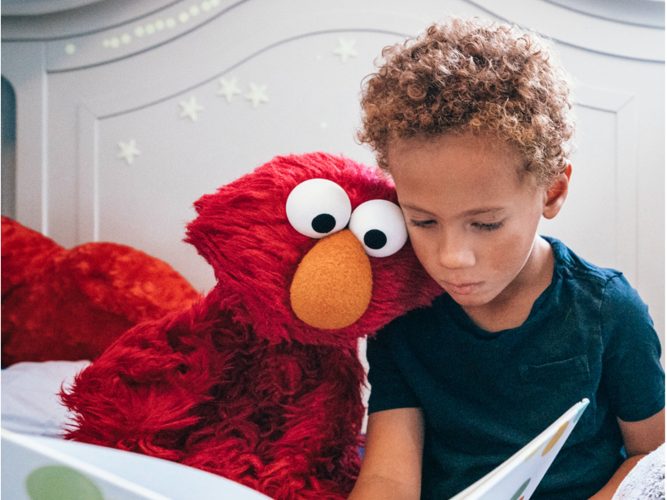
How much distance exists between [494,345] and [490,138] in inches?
9.9

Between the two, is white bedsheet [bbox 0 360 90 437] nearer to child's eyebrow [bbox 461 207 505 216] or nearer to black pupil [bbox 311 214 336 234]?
black pupil [bbox 311 214 336 234]

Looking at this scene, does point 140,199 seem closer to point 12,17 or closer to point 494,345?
point 12,17

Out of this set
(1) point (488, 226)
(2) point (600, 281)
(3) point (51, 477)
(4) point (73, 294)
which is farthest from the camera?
(4) point (73, 294)

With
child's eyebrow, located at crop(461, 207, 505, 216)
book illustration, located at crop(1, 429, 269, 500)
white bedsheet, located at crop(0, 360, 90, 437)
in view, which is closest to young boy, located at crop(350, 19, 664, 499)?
child's eyebrow, located at crop(461, 207, 505, 216)

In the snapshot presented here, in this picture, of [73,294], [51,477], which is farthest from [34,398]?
[51,477]

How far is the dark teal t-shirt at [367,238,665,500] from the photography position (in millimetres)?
725

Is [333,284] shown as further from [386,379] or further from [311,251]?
[386,379]

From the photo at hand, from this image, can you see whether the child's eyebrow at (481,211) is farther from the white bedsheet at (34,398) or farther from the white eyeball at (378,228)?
the white bedsheet at (34,398)

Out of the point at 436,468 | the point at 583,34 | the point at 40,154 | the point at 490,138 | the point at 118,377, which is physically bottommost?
the point at 436,468

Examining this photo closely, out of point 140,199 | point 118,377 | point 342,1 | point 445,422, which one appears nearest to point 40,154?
point 140,199

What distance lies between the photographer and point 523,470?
0.46 meters

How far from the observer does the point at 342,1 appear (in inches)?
50.8

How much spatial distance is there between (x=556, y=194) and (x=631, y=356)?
194 millimetres

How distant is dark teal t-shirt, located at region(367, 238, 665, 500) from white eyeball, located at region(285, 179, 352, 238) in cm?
19
